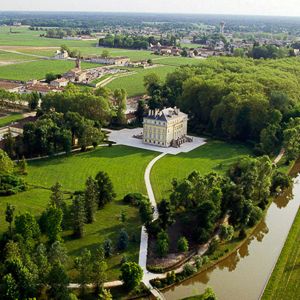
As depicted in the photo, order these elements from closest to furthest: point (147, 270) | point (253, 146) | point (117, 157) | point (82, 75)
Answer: point (147, 270) → point (117, 157) → point (253, 146) → point (82, 75)

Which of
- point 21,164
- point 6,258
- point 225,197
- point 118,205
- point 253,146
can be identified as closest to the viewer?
point 6,258

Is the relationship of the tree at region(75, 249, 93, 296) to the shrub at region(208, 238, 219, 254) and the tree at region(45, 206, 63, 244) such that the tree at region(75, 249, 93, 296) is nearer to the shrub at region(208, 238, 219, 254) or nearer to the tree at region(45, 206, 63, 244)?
the tree at region(45, 206, 63, 244)

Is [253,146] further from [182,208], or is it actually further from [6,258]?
[6,258]

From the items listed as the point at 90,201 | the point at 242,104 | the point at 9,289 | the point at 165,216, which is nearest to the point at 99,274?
the point at 9,289

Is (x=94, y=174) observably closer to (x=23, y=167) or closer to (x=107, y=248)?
(x=23, y=167)

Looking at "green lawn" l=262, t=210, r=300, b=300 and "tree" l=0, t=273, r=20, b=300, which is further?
"green lawn" l=262, t=210, r=300, b=300

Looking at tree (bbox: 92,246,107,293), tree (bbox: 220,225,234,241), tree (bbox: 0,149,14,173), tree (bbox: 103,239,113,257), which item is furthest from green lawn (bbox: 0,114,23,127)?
tree (bbox: 92,246,107,293)

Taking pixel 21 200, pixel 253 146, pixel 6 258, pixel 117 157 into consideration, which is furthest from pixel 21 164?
pixel 253 146
